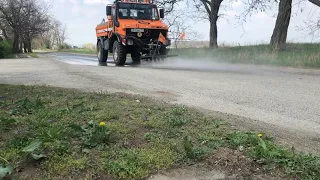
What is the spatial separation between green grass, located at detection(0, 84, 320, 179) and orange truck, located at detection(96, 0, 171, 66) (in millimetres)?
10129

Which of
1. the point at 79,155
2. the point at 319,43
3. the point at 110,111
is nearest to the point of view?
the point at 79,155

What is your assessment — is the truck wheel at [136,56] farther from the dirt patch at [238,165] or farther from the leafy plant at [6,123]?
the dirt patch at [238,165]

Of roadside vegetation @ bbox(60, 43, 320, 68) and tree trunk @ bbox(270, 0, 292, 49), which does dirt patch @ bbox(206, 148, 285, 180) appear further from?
tree trunk @ bbox(270, 0, 292, 49)

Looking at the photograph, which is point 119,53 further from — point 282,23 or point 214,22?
Answer: point 214,22

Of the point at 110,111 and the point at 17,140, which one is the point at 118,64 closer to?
the point at 110,111

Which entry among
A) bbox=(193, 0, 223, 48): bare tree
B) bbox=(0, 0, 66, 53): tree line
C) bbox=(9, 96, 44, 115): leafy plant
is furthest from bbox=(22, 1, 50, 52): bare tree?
bbox=(9, 96, 44, 115): leafy plant

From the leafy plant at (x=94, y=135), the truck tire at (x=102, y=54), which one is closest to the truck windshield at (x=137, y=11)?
the truck tire at (x=102, y=54)

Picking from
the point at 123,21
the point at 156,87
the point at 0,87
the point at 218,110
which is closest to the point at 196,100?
the point at 218,110

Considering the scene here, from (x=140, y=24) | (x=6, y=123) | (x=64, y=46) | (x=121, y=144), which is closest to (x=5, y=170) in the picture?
(x=121, y=144)

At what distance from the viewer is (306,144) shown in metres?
3.66

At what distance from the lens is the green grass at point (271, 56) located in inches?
576

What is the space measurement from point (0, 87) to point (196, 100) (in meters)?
4.21

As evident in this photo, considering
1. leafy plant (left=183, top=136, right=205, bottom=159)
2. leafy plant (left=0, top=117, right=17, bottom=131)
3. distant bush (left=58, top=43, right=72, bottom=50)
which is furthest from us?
distant bush (left=58, top=43, right=72, bottom=50)

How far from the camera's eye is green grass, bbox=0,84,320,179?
9.37 ft
